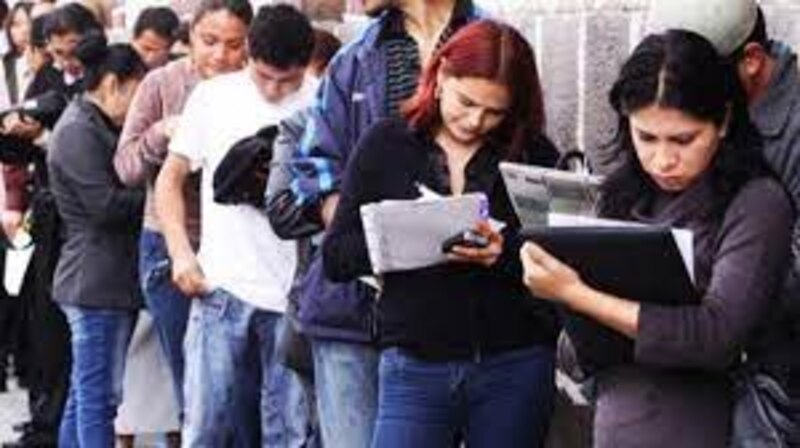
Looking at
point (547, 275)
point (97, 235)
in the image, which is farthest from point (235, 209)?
point (547, 275)

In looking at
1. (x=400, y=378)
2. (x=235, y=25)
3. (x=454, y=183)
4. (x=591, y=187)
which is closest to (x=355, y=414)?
(x=400, y=378)

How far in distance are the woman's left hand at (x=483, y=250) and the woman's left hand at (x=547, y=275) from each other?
1.71 ft

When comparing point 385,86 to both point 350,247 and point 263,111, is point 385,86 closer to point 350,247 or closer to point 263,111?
point 350,247

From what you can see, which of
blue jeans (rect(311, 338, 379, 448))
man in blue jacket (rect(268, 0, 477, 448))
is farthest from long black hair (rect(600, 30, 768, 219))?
blue jeans (rect(311, 338, 379, 448))

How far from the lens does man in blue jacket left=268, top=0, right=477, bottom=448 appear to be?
4.60 m

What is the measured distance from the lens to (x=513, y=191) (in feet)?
13.7

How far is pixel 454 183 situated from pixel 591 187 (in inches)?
22.7

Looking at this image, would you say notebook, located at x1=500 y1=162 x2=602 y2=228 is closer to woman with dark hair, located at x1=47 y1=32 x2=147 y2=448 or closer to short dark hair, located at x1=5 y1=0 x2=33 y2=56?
woman with dark hair, located at x1=47 y1=32 x2=147 y2=448

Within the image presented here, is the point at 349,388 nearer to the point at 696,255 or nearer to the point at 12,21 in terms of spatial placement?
the point at 696,255

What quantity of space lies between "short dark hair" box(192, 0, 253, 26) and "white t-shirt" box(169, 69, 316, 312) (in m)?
0.41

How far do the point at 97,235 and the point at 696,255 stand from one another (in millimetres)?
3523

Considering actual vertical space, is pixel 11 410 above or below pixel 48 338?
below

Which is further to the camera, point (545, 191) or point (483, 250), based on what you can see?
point (483, 250)

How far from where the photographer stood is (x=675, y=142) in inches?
137
